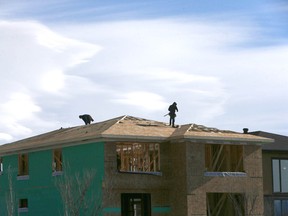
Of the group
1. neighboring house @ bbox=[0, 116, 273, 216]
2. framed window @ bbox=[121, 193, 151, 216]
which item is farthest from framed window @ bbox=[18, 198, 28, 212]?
framed window @ bbox=[121, 193, 151, 216]

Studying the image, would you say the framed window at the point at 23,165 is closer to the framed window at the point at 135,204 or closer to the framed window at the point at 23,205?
the framed window at the point at 23,205

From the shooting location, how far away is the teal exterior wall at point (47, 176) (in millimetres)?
42156

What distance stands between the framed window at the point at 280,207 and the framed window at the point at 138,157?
1049 cm

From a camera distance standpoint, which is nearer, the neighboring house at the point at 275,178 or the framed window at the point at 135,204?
the framed window at the point at 135,204

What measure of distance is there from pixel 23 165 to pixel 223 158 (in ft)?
41.9

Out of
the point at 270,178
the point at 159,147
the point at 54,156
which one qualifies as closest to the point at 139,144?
the point at 159,147

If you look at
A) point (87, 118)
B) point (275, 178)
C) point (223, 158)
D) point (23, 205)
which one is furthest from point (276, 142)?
point (23, 205)

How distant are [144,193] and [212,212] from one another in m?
5.32

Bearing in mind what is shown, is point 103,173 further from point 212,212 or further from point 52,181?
point 212,212

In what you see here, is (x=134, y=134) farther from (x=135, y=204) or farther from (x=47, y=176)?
(x=47, y=176)

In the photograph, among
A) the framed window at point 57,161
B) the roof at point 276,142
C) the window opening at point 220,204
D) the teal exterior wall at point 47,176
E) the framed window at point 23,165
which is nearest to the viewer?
the teal exterior wall at point 47,176

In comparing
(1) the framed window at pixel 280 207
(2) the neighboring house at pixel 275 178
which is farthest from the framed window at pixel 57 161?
(1) the framed window at pixel 280 207

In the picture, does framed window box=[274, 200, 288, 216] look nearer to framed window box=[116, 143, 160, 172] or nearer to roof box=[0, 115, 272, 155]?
roof box=[0, 115, 272, 155]

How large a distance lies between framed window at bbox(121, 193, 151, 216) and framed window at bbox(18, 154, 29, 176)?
27.2 feet
